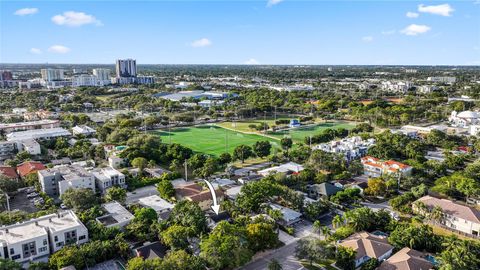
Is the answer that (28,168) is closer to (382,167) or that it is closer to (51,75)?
(382,167)

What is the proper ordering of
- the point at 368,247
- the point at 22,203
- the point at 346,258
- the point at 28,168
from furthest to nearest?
the point at 28,168 → the point at 22,203 → the point at 368,247 → the point at 346,258

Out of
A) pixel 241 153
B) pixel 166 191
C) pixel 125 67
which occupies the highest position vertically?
pixel 125 67

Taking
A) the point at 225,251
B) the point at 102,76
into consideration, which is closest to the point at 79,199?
the point at 225,251

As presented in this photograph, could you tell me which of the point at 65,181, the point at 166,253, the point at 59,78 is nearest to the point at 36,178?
the point at 65,181

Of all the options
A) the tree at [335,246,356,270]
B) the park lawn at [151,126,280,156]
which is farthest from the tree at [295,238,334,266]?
the park lawn at [151,126,280,156]

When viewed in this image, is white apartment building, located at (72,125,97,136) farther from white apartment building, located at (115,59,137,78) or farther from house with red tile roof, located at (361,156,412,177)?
white apartment building, located at (115,59,137,78)

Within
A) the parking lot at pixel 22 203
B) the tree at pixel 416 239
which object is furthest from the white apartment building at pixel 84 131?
the tree at pixel 416 239
